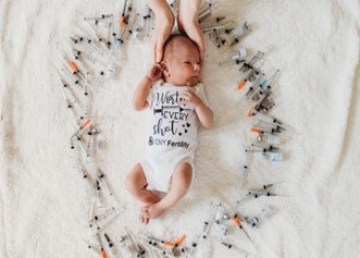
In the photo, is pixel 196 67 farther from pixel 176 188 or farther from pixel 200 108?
pixel 176 188

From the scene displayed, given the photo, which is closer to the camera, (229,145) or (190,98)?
(190,98)

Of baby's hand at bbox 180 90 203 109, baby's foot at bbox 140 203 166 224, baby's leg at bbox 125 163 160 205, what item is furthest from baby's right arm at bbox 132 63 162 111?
baby's foot at bbox 140 203 166 224

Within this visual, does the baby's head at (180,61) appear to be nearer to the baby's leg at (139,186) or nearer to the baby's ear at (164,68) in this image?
the baby's ear at (164,68)

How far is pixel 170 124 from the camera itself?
185 centimetres

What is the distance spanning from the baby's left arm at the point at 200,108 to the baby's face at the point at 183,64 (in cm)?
7

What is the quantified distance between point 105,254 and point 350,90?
1303mm

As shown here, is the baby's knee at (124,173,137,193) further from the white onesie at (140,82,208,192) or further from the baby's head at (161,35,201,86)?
the baby's head at (161,35,201,86)

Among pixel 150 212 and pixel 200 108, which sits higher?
pixel 200 108

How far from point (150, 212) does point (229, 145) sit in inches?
18.1

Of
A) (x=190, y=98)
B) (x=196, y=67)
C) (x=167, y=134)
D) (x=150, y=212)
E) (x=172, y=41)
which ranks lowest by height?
(x=150, y=212)

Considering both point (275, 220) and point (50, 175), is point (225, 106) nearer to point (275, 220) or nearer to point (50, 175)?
point (275, 220)

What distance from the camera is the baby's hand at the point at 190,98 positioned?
5.94 feet

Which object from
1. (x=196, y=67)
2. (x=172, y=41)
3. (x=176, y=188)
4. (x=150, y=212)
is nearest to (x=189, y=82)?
(x=196, y=67)

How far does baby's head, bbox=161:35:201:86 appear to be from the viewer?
1826 millimetres
